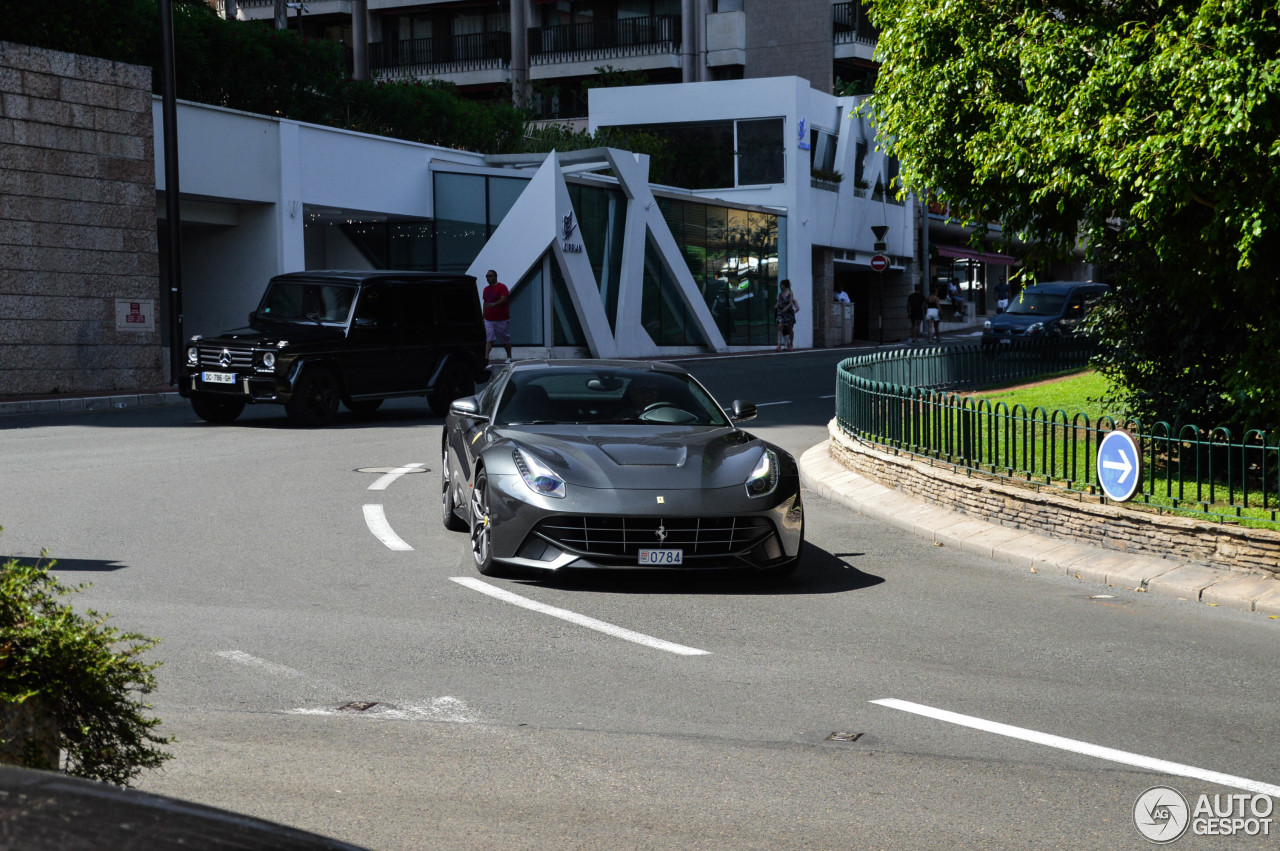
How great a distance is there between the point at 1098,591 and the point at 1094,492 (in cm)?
134

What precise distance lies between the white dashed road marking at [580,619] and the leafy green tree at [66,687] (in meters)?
3.24

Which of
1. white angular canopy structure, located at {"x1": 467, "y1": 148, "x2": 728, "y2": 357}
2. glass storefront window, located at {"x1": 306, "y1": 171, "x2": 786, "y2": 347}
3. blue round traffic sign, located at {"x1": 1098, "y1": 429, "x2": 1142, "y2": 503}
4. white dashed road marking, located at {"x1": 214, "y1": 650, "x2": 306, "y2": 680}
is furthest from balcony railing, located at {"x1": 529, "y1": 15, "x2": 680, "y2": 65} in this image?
white dashed road marking, located at {"x1": 214, "y1": 650, "x2": 306, "y2": 680}

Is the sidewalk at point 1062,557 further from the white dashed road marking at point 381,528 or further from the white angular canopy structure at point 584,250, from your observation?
the white angular canopy structure at point 584,250

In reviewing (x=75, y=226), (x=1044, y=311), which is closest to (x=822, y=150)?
(x=1044, y=311)

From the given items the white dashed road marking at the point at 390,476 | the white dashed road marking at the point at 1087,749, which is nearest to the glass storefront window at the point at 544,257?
the white dashed road marking at the point at 390,476

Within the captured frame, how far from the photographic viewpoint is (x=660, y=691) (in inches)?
238

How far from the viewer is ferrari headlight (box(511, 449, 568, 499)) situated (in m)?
8.38

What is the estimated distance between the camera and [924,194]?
472 inches

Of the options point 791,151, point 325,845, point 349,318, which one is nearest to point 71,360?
point 349,318

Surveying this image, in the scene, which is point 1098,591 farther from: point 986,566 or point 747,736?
point 747,736

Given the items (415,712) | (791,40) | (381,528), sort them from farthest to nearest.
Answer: (791,40), (381,528), (415,712)

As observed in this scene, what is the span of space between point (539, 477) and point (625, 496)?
0.54 metres

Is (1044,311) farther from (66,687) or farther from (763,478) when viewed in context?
(66,687)

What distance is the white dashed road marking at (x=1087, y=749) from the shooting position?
16.0ft
